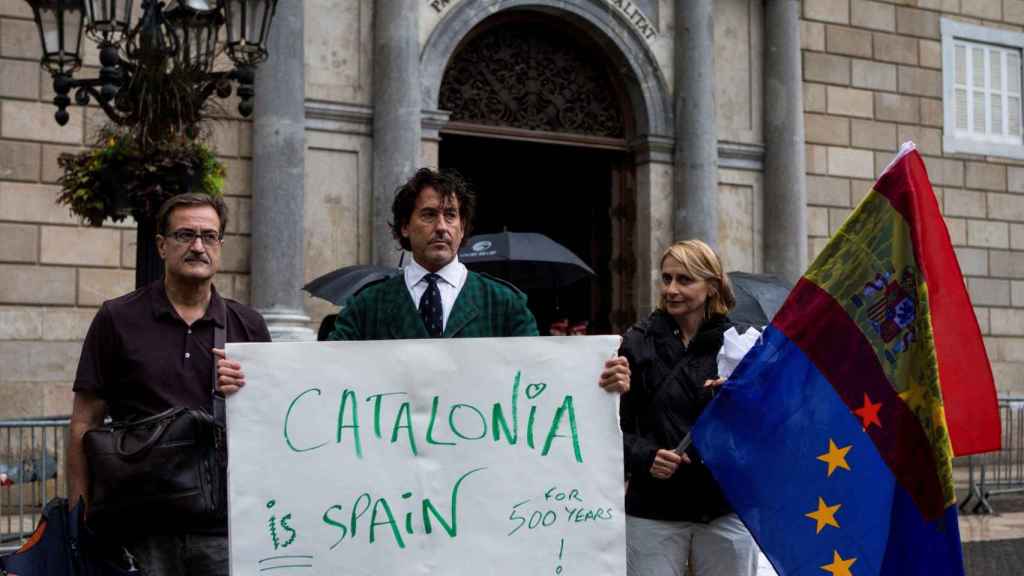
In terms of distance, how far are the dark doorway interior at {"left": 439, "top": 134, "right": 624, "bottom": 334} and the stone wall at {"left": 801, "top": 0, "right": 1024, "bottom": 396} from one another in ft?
8.40

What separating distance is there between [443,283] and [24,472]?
22.2 feet

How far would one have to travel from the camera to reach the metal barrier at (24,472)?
30.2ft

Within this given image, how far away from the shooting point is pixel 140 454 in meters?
4.02

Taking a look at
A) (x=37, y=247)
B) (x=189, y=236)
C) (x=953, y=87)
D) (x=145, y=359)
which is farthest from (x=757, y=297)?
(x=953, y=87)

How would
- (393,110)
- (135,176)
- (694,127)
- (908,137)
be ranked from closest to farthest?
(135,176)
(393,110)
(694,127)
(908,137)

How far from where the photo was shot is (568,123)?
Answer: 49.1ft

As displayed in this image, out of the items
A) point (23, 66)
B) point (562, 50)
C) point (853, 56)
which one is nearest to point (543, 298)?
point (562, 50)

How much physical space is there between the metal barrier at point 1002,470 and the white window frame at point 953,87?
11.9 ft

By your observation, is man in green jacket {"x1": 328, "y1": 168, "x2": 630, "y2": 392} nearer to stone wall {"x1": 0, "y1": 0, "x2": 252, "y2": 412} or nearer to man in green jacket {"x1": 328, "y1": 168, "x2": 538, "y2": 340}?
man in green jacket {"x1": 328, "y1": 168, "x2": 538, "y2": 340}

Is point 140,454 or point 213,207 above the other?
point 213,207

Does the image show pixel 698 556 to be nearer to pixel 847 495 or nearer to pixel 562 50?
pixel 847 495

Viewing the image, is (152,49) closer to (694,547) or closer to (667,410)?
(667,410)

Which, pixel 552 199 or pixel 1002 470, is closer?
pixel 1002 470

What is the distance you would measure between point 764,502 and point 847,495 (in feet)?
0.88
